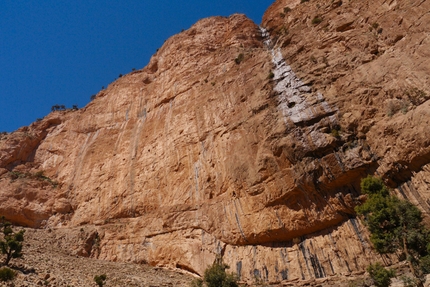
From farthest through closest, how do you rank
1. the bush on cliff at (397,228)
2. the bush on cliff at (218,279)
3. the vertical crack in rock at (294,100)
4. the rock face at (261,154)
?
the vertical crack in rock at (294,100), the rock face at (261,154), the bush on cliff at (218,279), the bush on cliff at (397,228)

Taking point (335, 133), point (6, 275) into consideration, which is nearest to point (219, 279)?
point (6, 275)

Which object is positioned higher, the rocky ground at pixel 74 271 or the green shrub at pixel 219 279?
the rocky ground at pixel 74 271

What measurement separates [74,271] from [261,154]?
12894mm

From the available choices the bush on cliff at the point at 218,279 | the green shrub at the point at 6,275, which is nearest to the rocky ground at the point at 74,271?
the green shrub at the point at 6,275

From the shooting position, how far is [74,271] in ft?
60.0

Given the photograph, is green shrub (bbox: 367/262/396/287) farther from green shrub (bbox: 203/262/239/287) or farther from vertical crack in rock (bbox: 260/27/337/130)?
vertical crack in rock (bbox: 260/27/337/130)

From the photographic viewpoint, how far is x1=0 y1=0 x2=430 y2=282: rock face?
16469mm

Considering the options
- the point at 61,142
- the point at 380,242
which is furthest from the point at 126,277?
the point at 61,142

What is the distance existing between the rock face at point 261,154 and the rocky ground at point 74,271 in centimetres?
140

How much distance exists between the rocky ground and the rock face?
4.59 ft

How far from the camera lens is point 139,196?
26.5 metres

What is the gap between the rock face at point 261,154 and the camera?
54.0 ft

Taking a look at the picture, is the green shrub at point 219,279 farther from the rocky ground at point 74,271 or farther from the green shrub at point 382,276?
the green shrub at point 382,276

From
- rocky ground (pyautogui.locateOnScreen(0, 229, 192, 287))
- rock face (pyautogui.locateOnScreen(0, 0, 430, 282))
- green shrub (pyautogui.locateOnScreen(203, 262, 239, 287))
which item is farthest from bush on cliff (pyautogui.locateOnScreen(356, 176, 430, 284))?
rocky ground (pyautogui.locateOnScreen(0, 229, 192, 287))
